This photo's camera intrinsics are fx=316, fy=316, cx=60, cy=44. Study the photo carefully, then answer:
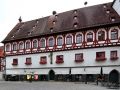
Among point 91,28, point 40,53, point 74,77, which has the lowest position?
point 74,77

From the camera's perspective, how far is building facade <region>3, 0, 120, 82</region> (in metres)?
51.4

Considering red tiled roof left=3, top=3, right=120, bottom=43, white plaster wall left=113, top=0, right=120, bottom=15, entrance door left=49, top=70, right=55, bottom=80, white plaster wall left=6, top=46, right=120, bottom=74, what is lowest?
entrance door left=49, top=70, right=55, bottom=80

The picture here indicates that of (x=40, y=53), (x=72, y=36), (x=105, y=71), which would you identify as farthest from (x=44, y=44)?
(x=105, y=71)

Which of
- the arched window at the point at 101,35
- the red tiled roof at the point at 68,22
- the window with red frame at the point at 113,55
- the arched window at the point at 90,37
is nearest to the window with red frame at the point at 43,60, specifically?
the red tiled roof at the point at 68,22

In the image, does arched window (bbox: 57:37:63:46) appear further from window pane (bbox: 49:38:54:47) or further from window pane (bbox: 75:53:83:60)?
window pane (bbox: 75:53:83:60)

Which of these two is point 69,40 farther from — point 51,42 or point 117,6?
point 117,6

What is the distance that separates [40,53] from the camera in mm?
61438

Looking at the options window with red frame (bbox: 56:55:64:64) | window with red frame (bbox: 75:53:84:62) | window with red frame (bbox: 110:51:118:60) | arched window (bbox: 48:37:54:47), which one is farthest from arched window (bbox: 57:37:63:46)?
window with red frame (bbox: 110:51:118:60)

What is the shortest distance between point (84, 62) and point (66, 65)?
4122mm

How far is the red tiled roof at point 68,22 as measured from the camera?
53.7 meters

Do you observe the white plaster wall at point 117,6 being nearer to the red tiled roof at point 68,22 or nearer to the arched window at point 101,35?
the red tiled roof at point 68,22

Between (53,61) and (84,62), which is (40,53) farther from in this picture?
(84,62)

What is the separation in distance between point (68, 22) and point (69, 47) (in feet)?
17.4

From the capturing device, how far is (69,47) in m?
56.6
